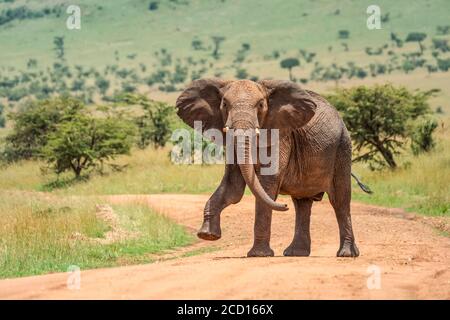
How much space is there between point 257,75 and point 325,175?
193 feet

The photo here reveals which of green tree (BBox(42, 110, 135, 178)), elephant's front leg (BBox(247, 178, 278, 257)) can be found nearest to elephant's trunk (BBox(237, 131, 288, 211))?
elephant's front leg (BBox(247, 178, 278, 257))

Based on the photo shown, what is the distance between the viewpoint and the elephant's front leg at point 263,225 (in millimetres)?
9594

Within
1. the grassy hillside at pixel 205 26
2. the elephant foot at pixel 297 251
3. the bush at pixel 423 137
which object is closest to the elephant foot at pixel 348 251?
the elephant foot at pixel 297 251

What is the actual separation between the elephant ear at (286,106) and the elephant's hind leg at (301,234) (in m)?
1.55

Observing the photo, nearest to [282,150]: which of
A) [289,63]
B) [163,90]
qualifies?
[163,90]

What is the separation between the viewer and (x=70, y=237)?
12109 mm

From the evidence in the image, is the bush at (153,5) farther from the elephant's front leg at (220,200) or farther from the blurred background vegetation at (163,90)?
the elephant's front leg at (220,200)

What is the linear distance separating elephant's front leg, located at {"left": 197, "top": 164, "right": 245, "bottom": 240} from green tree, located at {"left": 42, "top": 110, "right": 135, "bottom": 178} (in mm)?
14727

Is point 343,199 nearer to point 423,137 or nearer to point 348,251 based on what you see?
point 348,251

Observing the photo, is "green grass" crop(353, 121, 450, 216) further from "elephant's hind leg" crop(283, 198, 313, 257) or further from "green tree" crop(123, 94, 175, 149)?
"green tree" crop(123, 94, 175, 149)

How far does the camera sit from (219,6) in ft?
310

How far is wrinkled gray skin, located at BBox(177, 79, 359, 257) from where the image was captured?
9.30 metres

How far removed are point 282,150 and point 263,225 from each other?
87 cm
